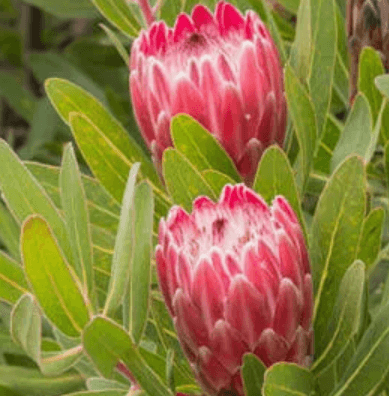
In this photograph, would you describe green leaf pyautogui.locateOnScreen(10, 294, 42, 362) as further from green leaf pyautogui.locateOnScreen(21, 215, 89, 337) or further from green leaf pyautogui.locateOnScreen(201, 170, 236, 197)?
green leaf pyautogui.locateOnScreen(201, 170, 236, 197)

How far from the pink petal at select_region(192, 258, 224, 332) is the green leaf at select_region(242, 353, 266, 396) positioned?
1.8 inches

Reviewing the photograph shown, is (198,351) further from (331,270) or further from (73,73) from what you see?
(73,73)

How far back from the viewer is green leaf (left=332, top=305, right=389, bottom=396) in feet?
3.69

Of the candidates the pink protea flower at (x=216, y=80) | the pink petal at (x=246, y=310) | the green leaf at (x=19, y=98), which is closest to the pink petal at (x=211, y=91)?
the pink protea flower at (x=216, y=80)

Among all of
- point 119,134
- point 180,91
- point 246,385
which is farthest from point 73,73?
point 246,385

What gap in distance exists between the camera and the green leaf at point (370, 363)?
3.69 ft

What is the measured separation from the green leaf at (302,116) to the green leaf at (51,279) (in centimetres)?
26

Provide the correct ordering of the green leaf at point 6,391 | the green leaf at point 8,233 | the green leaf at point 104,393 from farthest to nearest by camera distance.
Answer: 1. the green leaf at point 8,233
2. the green leaf at point 6,391
3. the green leaf at point 104,393

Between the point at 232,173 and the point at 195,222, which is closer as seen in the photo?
the point at 195,222

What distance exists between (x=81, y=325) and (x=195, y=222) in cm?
15

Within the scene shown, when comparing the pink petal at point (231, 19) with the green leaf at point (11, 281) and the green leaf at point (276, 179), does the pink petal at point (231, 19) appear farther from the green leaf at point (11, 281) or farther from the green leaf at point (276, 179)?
the green leaf at point (11, 281)

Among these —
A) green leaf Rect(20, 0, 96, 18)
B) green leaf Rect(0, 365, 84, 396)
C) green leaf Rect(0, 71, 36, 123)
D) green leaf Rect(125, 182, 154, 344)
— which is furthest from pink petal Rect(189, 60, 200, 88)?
green leaf Rect(0, 71, 36, 123)

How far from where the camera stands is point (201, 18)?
1246mm

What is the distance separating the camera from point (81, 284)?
1.19 m
